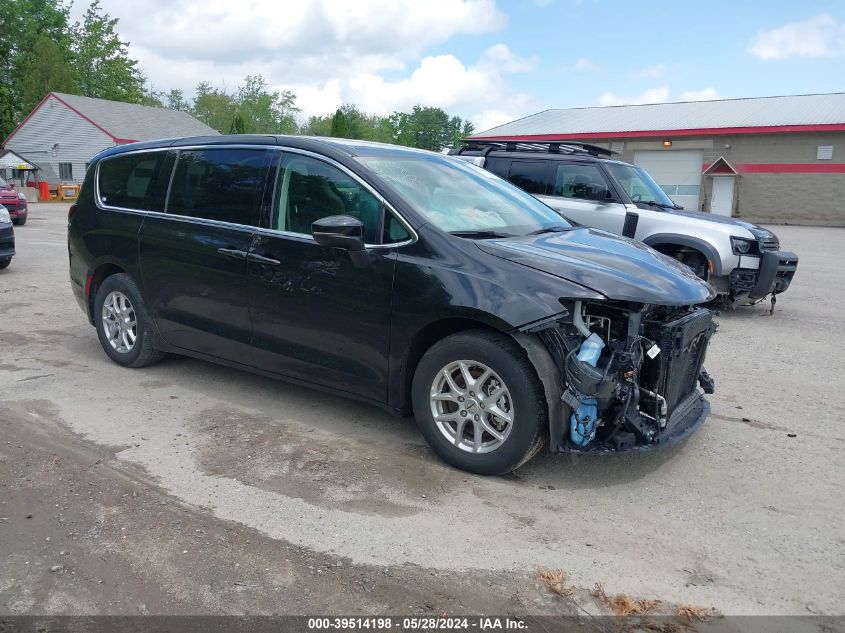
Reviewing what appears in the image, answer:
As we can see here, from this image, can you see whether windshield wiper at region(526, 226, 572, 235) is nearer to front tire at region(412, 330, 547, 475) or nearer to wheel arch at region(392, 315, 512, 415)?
wheel arch at region(392, 315, 512, 415)

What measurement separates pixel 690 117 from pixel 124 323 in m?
35.1

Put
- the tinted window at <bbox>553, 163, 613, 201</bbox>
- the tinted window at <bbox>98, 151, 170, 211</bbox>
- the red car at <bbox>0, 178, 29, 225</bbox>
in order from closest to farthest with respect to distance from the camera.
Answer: the tinted window at <bbox>98, 151, 170, 211</bbox> < the tinted window at <bbox>553, 163, 613, 201</bbox> < the red car at <bbox>0, 178, 29, 225</bbox>

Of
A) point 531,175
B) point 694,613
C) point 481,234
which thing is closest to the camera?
point 694,613

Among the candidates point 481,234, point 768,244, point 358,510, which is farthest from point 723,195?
point 358,510

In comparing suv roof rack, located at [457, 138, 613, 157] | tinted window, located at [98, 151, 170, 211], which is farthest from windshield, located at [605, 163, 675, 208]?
tinted window, located at [98, 151, 170, 211]

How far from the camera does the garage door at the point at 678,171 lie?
34.2 meters

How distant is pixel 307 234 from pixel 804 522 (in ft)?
10.8

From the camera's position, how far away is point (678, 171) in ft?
114

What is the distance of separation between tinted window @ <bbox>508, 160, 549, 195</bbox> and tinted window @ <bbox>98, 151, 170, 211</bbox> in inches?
217

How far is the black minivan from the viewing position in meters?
Result: 3.87

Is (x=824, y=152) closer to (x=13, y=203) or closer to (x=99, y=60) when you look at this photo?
(x=13, y=203)

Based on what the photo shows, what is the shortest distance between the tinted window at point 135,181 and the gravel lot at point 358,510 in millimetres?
1445

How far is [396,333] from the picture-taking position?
431cm

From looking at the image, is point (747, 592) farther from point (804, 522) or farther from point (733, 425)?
point (733, 425)
